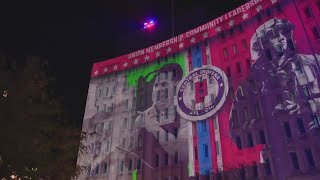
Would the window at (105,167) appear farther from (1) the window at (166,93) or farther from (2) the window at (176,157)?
(1) the window at (166,93)

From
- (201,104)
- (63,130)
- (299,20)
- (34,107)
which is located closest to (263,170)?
(201,104)

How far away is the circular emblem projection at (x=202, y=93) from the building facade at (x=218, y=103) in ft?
0.31

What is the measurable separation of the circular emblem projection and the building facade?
96 millimetres

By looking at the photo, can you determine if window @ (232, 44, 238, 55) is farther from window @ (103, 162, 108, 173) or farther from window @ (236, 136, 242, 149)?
window @ (103, 162, 108, 173)

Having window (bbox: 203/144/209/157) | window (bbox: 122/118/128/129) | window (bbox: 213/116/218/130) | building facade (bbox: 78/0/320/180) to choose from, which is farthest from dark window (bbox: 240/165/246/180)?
window (bbox: 122/118/128/129)

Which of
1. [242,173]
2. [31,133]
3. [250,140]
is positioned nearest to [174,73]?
[250,140]

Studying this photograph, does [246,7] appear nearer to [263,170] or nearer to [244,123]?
[244,123]

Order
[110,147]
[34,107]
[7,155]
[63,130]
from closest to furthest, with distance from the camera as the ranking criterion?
[7,155] < [34,107] < [63,130] < [110,147]

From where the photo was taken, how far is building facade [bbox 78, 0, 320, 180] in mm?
24938

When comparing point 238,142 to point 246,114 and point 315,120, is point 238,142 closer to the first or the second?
point 246,114

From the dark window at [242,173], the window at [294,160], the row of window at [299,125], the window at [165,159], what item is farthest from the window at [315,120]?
the window at [165,159]

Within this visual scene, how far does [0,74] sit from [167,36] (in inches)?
Result: 1085

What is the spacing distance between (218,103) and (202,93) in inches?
81.4

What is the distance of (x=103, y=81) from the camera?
3731cm
